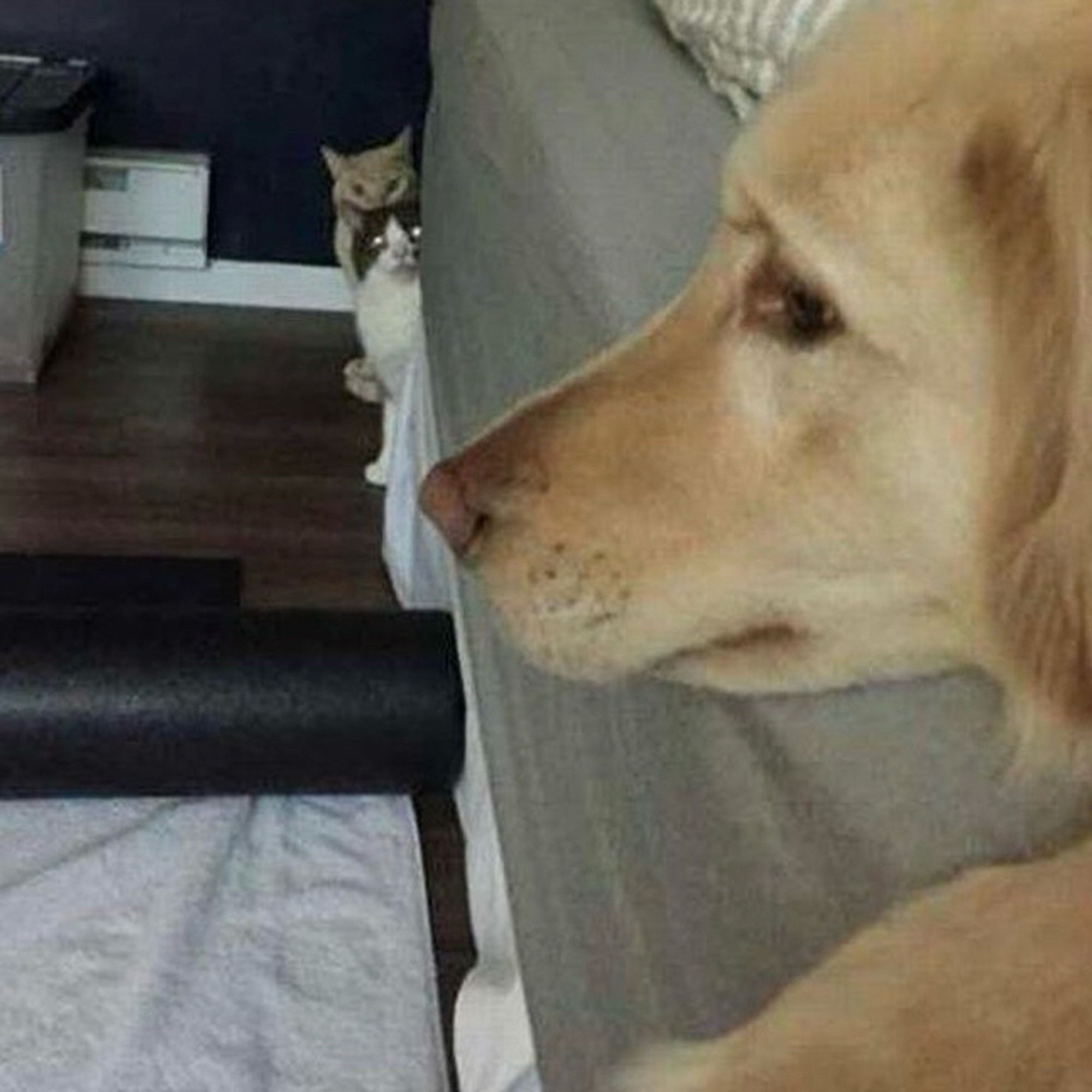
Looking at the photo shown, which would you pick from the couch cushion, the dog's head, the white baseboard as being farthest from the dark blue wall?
the dog's head

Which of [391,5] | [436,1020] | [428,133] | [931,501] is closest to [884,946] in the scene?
[931,501]

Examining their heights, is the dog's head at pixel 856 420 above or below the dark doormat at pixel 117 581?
above

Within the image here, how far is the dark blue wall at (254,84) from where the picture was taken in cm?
344

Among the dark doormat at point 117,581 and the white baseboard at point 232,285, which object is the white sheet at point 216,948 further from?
the white baseboard at point 232,285

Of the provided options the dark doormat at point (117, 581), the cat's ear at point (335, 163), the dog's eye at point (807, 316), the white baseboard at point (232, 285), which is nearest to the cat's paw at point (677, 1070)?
the dog's eye at point (807, 316)

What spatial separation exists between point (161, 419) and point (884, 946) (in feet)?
8.30

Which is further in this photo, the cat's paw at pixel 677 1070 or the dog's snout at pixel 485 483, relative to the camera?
the dog's snout at pixel 485 483

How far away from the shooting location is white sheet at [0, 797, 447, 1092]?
1.64 metres

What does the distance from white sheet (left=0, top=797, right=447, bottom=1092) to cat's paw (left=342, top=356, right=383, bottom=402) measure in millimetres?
1255

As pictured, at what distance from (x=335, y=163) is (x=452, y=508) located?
A: 2.50 m

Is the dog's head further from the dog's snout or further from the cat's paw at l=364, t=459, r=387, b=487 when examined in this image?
the cat's paw at l=364, t=459, r=387, b=487

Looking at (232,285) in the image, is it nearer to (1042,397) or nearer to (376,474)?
(376,474)

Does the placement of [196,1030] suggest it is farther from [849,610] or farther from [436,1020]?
[849,610]

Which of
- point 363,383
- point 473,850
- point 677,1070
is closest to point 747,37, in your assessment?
point 473,850
